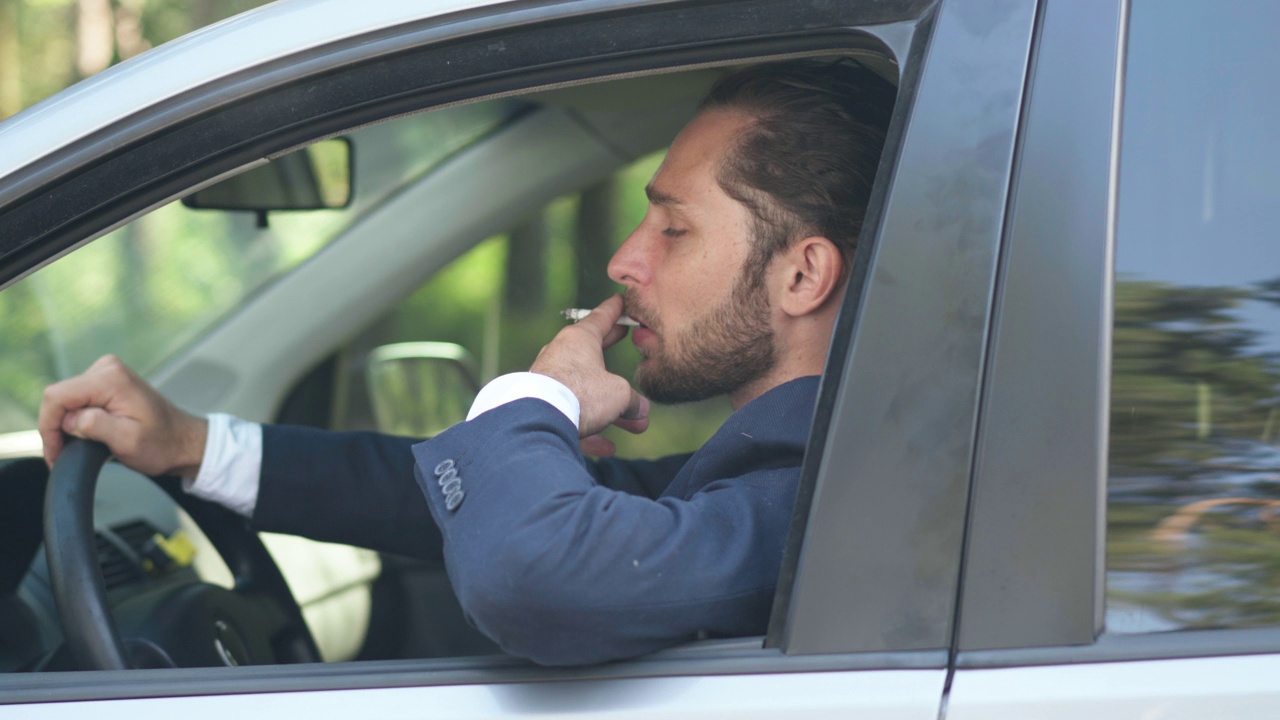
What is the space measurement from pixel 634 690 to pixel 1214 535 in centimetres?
51

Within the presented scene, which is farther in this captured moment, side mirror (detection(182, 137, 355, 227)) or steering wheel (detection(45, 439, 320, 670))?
side mirror (detection(182, 137, 355, 227))

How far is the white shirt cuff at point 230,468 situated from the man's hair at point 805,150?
882 mm

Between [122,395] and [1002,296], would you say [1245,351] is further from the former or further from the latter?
[122,395]

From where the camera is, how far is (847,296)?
1.03 metres

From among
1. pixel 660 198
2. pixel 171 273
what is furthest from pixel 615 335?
pixel 171 273

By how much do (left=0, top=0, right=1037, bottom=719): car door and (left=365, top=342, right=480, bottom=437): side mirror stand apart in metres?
1.94

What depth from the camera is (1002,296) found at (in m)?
0.98

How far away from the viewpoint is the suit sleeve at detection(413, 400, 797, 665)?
1035mm

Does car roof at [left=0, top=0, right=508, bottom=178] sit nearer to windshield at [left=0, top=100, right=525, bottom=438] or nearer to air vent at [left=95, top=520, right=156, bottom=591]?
air vent at [left=95, top=520, right=156, bottom=591]

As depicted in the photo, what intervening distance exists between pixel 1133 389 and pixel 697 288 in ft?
2.28

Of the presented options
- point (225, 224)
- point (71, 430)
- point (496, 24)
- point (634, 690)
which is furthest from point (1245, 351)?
point (225, 224)

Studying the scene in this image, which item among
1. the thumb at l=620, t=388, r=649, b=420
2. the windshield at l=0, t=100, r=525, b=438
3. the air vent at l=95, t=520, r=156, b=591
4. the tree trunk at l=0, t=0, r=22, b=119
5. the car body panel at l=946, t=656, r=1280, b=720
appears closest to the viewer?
the car body panel at l=946, t=656, r=1280, b=720

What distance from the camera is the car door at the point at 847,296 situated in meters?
0.98

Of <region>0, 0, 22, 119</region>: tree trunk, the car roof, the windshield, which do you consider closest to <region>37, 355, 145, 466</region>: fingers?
the car roof
